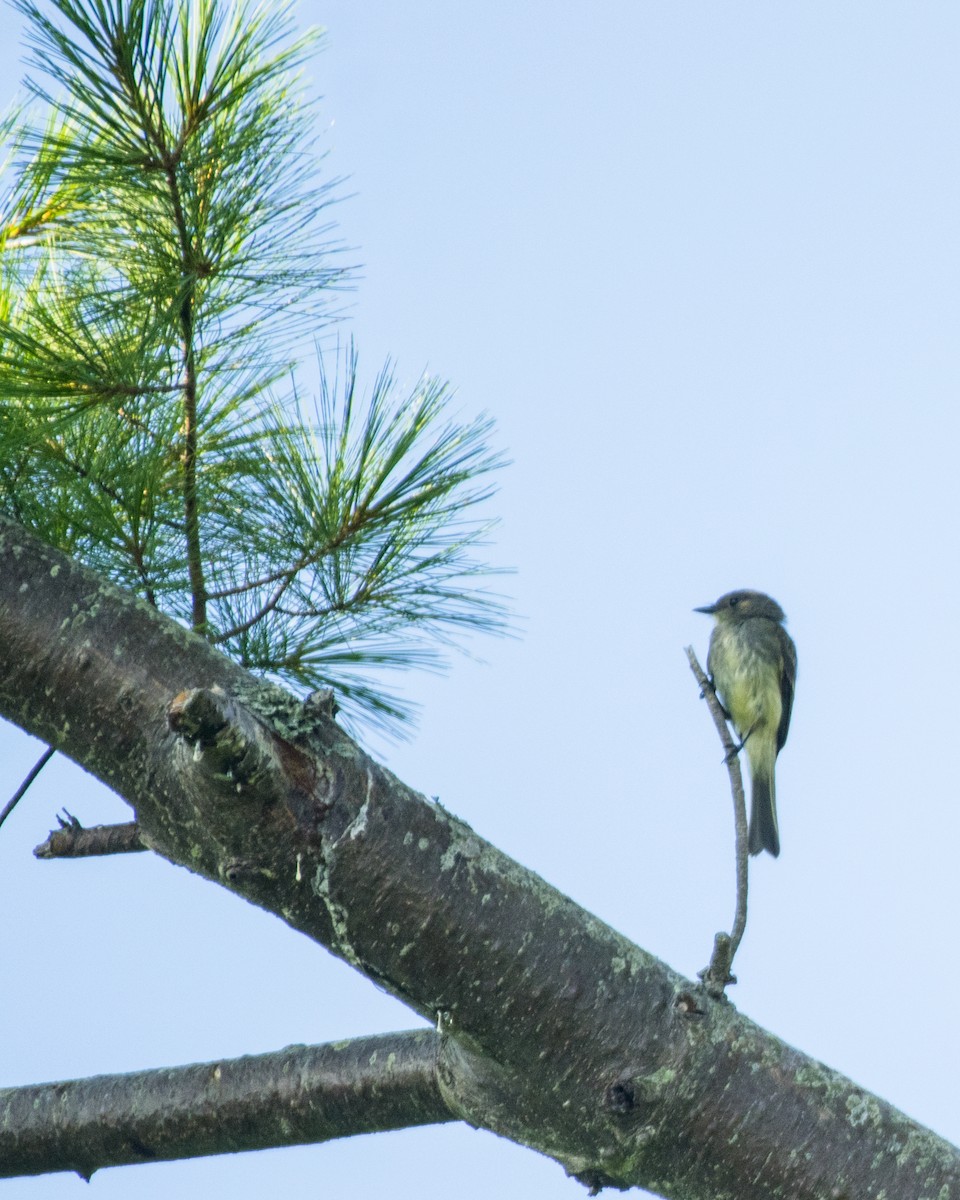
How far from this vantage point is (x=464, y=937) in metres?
1.65

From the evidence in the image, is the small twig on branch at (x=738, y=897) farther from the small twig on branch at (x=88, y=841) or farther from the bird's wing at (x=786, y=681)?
the bird's wing at (x=786, y=681)

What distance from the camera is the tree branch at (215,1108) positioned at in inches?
82.3

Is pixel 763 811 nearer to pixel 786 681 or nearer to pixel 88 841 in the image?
pixel 786 681

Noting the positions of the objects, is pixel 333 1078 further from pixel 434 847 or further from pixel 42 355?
pixel 42 355

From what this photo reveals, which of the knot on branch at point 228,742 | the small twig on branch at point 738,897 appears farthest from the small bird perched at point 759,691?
the knot on branch at point 228,742

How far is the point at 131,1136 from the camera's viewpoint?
7.11ft

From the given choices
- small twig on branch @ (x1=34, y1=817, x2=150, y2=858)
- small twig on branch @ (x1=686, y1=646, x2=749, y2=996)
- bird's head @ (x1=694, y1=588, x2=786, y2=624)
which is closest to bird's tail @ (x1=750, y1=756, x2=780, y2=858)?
bird's head @ (x1=694, y1=588, x2=786, y2=624)

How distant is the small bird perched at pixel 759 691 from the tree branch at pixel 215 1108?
119 inches

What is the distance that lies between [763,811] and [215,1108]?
3259mm

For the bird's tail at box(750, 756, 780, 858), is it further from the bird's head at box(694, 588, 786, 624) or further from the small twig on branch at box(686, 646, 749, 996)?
the small twig on branch at box(686, 646, 749, 996)

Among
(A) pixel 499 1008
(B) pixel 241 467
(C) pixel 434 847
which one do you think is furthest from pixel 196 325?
(A) pixel 499 1008

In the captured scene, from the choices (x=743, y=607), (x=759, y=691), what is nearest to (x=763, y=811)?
(x=759, y=691)

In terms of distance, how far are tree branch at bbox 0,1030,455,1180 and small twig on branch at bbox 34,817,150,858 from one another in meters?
0.37

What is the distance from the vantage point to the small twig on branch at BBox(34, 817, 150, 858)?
2.14 metres
